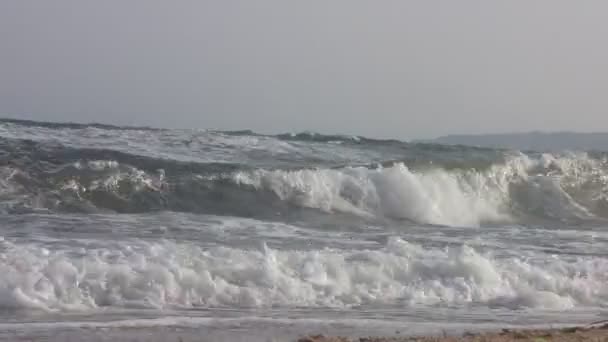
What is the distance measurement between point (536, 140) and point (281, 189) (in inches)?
941

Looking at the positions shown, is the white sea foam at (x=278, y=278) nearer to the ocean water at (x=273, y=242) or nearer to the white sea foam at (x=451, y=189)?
the ocean water at (x=273, y=242)

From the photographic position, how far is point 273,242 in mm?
10664

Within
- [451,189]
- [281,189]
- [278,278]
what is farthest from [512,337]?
[451,189]

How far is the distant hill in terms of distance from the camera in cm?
3509

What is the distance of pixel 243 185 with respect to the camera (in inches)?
613

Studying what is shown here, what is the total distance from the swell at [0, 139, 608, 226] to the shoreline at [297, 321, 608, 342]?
277 inches

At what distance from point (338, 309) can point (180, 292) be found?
1.39 m

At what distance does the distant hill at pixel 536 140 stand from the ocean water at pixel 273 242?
13756 mm

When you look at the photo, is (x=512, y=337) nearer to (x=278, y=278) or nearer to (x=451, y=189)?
(x=278, y=278)

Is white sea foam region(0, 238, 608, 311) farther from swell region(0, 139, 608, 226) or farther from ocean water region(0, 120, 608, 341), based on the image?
swell region(0, 139, 608, 226)

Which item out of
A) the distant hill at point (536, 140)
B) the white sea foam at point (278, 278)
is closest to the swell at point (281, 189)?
the white sea foam at point (278, 278)

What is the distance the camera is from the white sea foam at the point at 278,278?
24.8 feet

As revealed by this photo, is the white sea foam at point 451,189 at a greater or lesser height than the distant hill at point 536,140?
lesser

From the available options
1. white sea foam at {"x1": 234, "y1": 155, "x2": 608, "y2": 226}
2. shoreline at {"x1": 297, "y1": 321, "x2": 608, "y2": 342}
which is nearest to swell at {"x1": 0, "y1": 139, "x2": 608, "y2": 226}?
white sea foam at {"x1": 234, "y1": 155, "x2": 608, "y2": 226}
